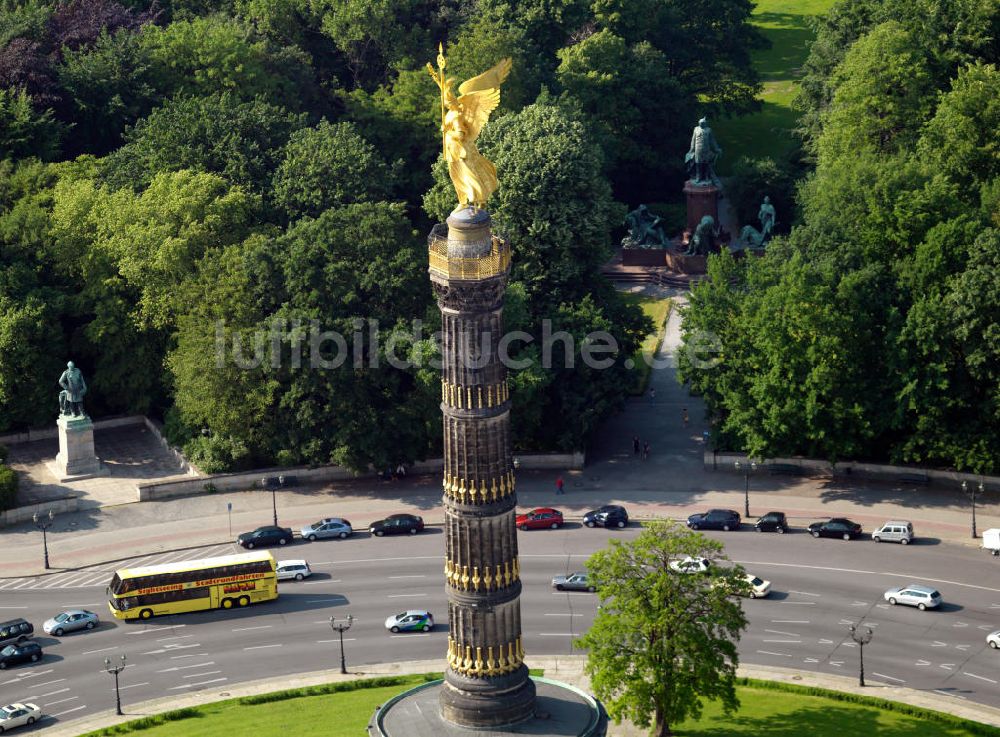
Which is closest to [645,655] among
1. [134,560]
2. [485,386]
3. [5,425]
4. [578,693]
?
[578,693]

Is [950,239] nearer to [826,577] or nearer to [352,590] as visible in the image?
[826,577]

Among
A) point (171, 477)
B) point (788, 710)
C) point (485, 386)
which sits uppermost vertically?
point (485, 386)

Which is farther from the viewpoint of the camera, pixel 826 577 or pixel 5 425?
pixel 5 425

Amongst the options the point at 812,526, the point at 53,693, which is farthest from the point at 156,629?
the point at 812,526

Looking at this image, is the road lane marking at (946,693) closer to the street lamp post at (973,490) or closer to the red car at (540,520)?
the street lamp post at (973,490)

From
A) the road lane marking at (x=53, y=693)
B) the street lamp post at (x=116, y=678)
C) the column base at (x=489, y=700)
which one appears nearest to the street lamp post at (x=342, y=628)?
the street lamp post at (x=116, y=678)

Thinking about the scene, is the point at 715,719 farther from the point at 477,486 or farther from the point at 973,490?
the point at 973,490

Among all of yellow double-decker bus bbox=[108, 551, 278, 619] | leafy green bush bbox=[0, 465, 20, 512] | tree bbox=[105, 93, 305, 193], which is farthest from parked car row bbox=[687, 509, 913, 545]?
tree bbox=[105, 93, 305, 193]
